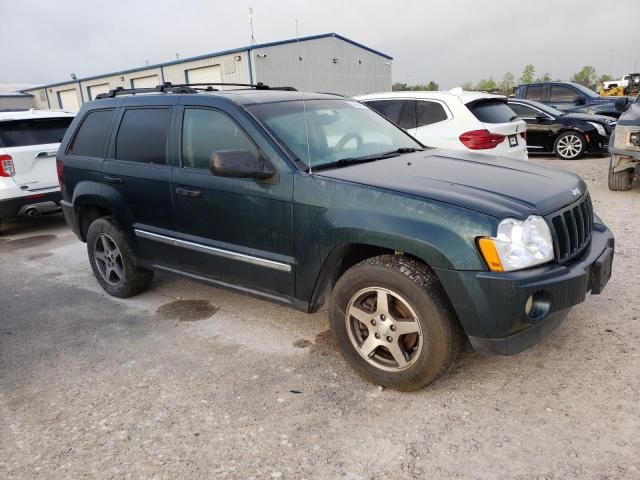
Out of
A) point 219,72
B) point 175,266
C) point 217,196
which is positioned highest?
point 219,72

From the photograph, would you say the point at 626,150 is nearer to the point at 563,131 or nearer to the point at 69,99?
the point at 563,131

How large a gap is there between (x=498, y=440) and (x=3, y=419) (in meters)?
2.71

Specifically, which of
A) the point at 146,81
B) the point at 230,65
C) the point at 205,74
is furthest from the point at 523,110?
the point at 146,81

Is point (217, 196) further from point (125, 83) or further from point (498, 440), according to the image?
point (125, 83)

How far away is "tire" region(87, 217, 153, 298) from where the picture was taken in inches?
179

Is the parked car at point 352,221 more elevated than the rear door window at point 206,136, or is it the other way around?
the rear door window at point 206,136

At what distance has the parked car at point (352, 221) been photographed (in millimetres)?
2699

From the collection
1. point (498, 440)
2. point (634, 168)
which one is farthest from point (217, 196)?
point (634, 168)

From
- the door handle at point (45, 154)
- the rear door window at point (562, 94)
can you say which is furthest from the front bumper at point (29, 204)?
Result: the rear door window at point (562, 94)

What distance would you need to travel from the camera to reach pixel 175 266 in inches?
164

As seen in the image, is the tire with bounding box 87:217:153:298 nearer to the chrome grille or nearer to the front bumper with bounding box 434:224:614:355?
the front bumper with bounding box 434:224:614:355

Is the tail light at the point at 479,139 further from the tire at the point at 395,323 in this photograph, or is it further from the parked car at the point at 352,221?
the tire at the point at 395,323

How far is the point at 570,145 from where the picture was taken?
38.0 ft

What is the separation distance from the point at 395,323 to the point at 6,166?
619 centimetres
